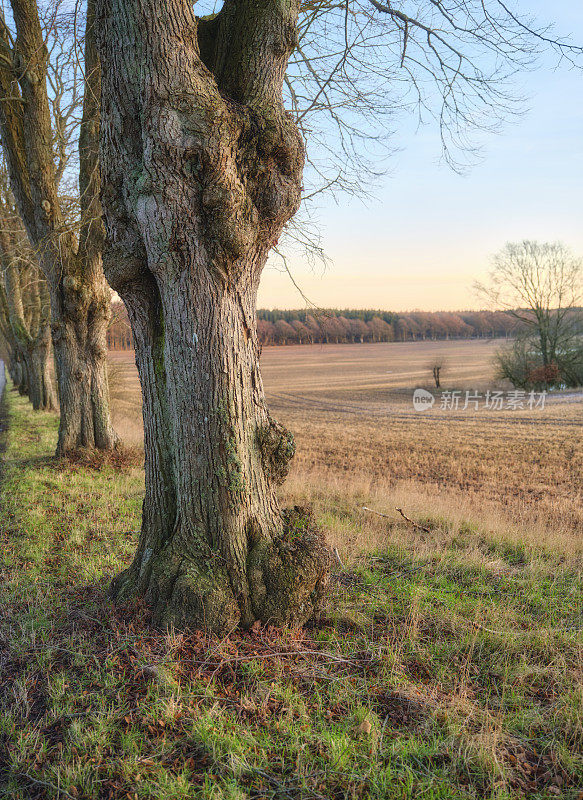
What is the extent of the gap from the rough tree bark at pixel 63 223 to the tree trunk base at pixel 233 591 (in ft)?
21.6

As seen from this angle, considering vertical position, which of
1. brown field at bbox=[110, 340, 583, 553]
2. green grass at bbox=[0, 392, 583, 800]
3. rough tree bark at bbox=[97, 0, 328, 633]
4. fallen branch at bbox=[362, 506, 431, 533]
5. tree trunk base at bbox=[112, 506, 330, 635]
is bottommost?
brown field at bbox=[110, 340, 583, 553]

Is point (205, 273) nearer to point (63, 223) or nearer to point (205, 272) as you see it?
point (205, 272)

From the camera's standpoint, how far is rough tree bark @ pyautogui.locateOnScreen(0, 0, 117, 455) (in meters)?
8.20

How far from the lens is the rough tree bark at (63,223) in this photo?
820 cm

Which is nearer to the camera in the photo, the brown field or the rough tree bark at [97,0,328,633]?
the rough tree bark at [97,0,328,633]

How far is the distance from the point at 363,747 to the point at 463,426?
2223 cm

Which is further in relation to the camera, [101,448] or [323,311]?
[101,448]

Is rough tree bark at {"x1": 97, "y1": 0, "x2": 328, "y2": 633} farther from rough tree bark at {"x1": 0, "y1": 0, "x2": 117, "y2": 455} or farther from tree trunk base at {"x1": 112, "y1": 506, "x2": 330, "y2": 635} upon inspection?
rough tree bark at {"x1": 0, "y1": 0, "x2": 117, "y2": 455}

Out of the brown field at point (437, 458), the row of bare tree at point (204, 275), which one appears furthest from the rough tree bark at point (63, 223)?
the row of bare tree at point (204, 275)

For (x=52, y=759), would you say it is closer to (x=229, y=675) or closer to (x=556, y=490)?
(x=229, y=675)

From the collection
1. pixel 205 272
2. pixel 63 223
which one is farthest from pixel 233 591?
pixel 63 223

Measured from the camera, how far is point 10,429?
1360 centimetres

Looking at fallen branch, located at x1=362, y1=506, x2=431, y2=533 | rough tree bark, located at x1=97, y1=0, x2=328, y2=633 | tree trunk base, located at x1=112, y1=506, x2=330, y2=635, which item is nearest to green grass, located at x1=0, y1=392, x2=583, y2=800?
tree trunk base, located at x1=112, y1=506, x2=330, y2=635

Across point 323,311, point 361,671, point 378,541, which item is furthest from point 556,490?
point 361,671
